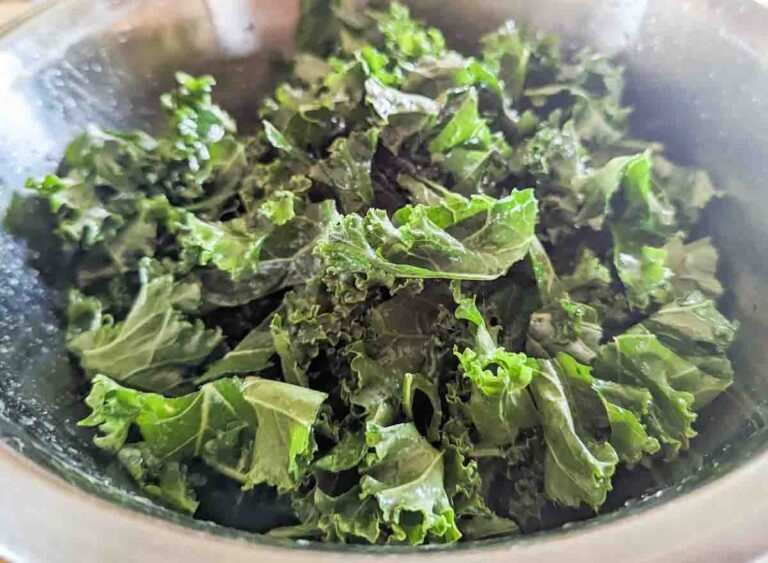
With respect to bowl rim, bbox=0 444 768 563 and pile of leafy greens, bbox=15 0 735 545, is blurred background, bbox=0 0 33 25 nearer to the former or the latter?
pile of leafy greens, bbox=15 0 735 545

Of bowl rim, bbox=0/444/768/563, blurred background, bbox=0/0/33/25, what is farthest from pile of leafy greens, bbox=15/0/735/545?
blurred background, bbox=0/0/33/25

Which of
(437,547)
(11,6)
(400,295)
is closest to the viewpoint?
(437,547)

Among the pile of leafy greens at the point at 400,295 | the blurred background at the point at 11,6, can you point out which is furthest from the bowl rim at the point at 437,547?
the blurred background at the point at 11,6

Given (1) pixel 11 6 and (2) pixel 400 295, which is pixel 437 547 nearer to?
(2) pixel 400 295

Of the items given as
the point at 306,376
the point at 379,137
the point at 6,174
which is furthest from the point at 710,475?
the point at 6,174

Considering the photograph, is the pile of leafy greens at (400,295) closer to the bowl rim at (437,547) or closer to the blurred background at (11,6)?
the bowl rim at (437,547)

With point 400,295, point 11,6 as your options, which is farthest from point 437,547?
point 11,6

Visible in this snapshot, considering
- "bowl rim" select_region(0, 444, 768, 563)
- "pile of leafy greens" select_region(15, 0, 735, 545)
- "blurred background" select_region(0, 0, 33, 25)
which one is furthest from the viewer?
"blurred background" select_region(0, 0, 33, 25)

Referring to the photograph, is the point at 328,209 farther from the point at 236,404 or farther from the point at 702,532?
the point at 702,532
